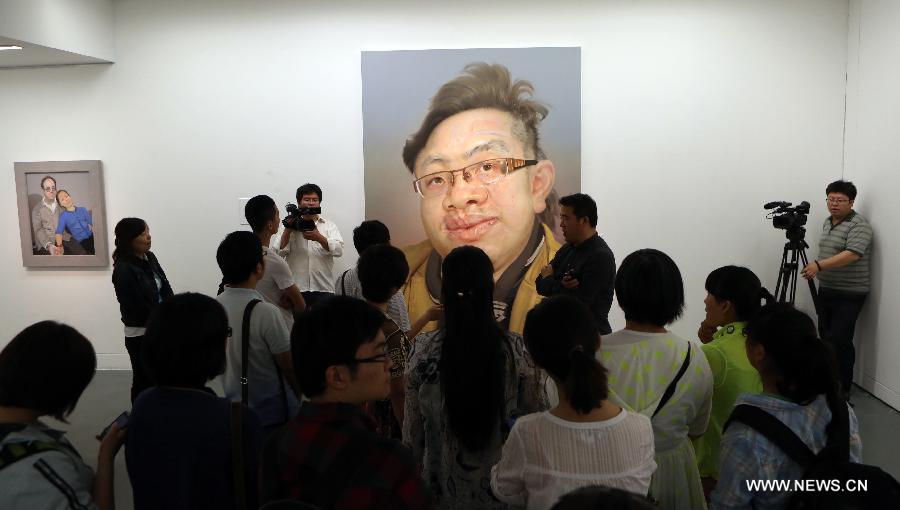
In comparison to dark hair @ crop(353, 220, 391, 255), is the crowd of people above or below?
below

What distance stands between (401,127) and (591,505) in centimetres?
585

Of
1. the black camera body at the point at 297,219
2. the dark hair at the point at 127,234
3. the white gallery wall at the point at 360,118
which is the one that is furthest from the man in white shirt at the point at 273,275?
the white gallery wall at the point at 360,118

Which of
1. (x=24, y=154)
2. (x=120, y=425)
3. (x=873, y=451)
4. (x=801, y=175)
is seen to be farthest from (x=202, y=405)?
(x=24, y=154)

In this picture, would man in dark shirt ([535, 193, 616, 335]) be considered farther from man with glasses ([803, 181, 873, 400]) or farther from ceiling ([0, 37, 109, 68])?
→ ceiling ([0, 37, 109, 68])

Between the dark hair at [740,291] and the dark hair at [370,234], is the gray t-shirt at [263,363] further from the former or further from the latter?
the dark hair at [740,291]

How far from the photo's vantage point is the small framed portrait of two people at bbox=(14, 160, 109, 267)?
6.68 m

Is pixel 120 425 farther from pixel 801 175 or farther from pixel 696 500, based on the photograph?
pixel 801 175

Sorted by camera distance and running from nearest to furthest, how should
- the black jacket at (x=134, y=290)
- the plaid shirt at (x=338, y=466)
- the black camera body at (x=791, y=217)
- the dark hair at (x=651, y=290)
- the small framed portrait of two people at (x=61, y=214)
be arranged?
the plaid shirt at (x=338, y=466) < the dark hair at (x=651, y=290) < the black jacket at (x=134, y=290) < the black camera body at (x=791, y=217) < the small framed portrait of two people at (x=61, y=214)

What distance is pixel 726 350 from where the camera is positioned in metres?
2.46

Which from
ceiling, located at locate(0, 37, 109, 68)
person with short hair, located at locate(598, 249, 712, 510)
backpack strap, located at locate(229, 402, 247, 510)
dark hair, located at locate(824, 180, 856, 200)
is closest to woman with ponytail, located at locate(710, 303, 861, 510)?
person with short hair, located at locate(598, 249, 712, 510)

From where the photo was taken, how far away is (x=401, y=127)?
6.42 metres

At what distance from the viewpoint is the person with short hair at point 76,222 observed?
6734mm

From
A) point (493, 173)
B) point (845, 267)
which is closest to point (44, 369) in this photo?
point (493, 173)

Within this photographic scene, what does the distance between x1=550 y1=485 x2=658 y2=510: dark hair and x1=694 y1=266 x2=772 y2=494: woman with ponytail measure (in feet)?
5.77
